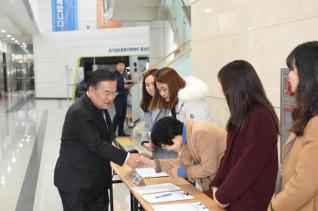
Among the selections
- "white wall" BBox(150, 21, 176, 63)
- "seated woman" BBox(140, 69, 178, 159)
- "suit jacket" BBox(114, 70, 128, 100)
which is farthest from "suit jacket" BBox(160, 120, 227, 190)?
"white wall" BBox(150, 21, 176, 63)

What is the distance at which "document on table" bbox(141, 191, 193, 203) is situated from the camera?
244 centimetres

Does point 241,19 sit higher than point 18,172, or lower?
higher

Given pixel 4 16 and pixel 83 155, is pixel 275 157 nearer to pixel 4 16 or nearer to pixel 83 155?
pixel 83 155

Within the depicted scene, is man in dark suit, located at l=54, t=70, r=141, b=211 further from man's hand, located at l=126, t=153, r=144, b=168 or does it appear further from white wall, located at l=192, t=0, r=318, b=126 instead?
white wall, located at l=192, t=0, r=318, b=126

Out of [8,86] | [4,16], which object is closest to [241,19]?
[4,16]

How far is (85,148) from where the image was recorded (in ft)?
8.54

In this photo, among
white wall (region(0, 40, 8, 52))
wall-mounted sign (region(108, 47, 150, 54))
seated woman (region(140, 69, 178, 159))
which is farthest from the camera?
white wall (region(0, 40, 8, 52))

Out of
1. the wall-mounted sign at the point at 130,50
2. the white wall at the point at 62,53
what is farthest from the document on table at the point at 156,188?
the white wall at the point at 62,53

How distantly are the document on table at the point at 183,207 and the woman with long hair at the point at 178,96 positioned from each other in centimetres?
133

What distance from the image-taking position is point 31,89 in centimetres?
3050

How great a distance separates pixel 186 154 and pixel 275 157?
0.72 meters

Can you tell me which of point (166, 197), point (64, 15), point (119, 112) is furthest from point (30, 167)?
point (64, 15)

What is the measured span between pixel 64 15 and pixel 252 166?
20.8 m

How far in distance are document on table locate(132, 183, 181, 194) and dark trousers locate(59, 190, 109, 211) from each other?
10.8 inches
